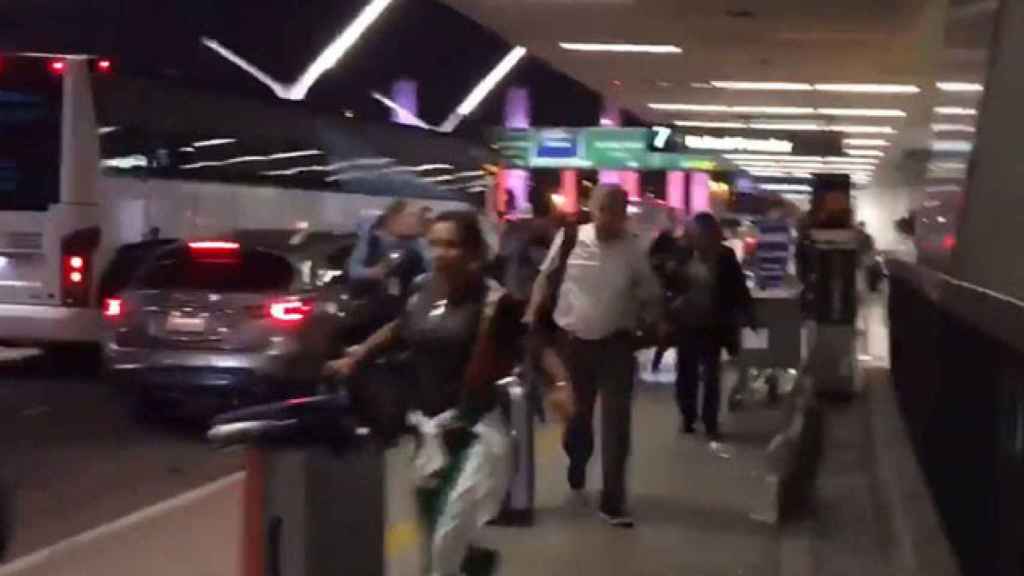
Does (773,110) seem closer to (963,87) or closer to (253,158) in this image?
(253,158)

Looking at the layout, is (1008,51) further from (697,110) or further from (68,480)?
(697,110)

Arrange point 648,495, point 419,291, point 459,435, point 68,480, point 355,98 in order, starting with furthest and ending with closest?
point 355,98, point 68,480, point 648,495, point 419,291, point 459,435

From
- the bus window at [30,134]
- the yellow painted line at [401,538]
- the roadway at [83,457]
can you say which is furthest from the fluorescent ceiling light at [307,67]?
the yellow painted line at [401,538]

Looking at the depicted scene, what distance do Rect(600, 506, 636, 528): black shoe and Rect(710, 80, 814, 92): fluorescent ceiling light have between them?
19.3 metres

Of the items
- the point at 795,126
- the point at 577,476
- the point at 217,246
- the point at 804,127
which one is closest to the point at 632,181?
the point at 795,126

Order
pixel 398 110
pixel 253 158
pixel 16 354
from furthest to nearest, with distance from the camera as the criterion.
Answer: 1. pixel 398 110
2. pixel 253 158
3. pixel 16 354

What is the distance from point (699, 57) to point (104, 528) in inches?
654

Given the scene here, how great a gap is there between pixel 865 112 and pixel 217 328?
76.6 feet

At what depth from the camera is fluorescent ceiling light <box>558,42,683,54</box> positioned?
82.2ft

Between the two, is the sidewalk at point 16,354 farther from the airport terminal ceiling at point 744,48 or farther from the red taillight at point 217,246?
the airport terminal ceiling at point 744,48

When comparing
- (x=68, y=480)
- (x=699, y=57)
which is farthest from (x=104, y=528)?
(x=699, y=57)

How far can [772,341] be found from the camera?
18703 mm

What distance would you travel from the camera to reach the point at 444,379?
793cm

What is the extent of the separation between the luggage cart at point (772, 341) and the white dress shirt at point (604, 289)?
704cm
